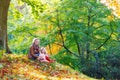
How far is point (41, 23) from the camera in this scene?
20.8m

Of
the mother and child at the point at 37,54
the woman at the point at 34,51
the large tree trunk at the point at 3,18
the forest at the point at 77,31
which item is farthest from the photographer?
the forest at the point at 77,31

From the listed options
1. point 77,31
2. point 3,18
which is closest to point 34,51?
point 3,18

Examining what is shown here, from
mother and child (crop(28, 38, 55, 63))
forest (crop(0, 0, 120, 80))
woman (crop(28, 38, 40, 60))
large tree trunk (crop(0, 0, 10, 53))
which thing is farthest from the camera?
forest (crop(0, 0, 120, 80))

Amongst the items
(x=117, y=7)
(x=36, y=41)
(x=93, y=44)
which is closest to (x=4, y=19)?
(x=36, y=41)

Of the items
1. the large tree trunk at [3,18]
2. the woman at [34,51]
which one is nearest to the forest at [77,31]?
the large tree trunk at [3,18]

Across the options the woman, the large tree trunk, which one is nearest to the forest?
the large tree trunk

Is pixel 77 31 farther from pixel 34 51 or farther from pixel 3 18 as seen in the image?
pixel 3 18

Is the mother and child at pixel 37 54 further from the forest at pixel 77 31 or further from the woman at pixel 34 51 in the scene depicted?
the forest at pixel 77 31

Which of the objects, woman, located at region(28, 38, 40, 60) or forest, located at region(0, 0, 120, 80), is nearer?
woman, located at region(28, 38, 40, 60)

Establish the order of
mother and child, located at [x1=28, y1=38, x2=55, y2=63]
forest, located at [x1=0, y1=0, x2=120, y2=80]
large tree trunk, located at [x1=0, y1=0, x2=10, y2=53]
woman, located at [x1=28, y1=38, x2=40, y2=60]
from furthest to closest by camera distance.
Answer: forest, located at [x1=0, y1=0, x2=120, y2=80]
large tree trunk, located at [x1=0, y1=0, x2=10, y2=53]
woman, located at [x1=28, y1=38, x2=40, y2=60]
mother and child, located at [x1=28, y1=38, x2=55, y2=63]

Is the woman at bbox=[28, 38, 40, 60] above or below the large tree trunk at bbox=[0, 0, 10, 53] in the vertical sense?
below

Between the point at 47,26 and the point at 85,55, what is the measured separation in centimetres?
309

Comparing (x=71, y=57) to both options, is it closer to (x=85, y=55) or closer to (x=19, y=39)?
(x=85, y=55)

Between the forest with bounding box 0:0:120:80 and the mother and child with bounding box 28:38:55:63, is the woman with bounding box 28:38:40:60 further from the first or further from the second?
the forest with bounding box 0:0:120:80
